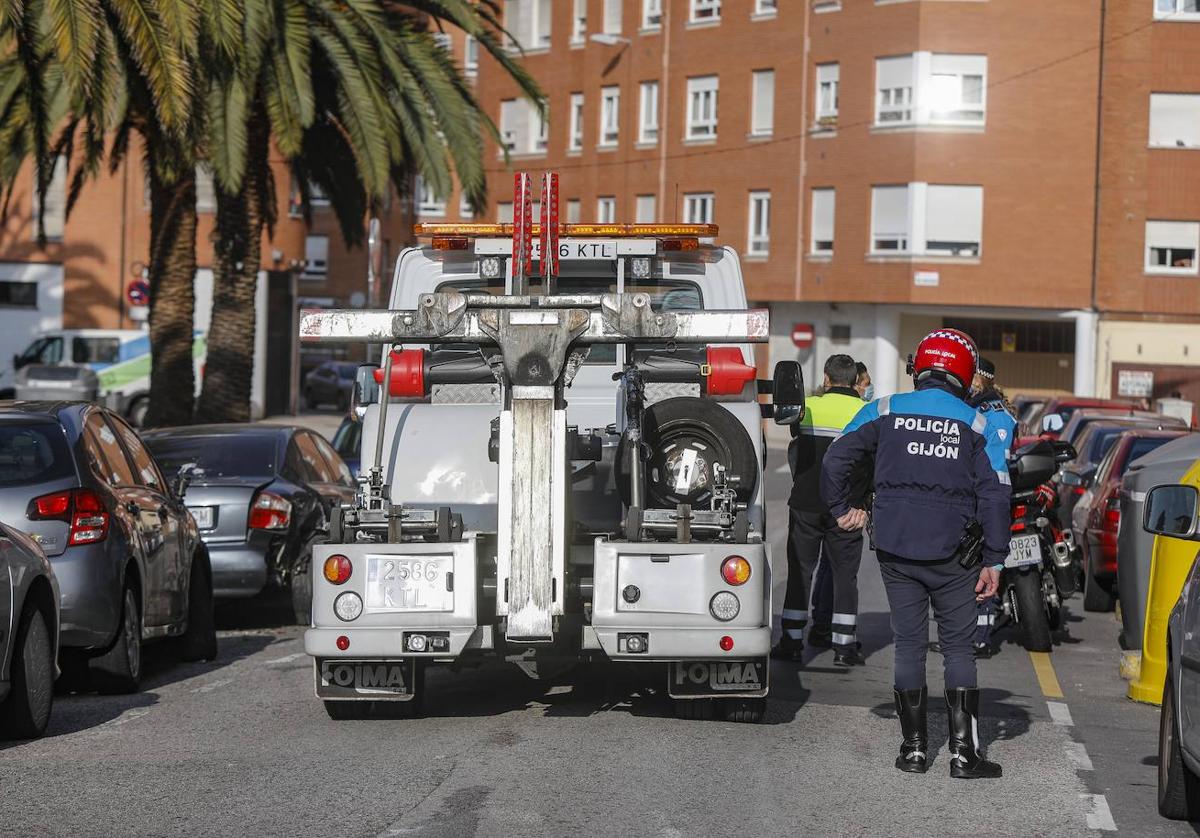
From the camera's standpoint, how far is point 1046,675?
11.9 meters

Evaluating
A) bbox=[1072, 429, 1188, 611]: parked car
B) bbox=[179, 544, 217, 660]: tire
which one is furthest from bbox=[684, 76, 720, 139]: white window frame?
bbox=[179, 544, 217, 660]: tire

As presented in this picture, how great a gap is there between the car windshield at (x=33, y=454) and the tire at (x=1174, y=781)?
5693 mm

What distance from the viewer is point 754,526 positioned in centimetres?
945

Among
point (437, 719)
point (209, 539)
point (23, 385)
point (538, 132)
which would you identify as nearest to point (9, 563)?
point (437, 719)

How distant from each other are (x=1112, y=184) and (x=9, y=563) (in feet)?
141

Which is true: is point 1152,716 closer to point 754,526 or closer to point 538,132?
point 754,526

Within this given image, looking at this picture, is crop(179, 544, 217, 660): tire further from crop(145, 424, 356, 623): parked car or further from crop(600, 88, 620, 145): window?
crop(600, 88, 620, 145): window

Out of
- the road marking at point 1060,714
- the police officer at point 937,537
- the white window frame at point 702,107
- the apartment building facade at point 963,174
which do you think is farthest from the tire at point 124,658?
the white window frame at point 702,107

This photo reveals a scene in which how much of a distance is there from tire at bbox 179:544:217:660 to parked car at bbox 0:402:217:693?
0.44m

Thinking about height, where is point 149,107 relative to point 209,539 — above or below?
above

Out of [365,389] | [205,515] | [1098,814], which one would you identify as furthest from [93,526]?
[1098,814]

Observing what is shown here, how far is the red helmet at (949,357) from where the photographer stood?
832 centimetres

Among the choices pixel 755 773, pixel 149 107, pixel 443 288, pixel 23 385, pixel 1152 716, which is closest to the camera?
pixel 755 773

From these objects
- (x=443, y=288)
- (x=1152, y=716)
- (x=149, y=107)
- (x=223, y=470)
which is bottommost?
(x=1152, y=716)
